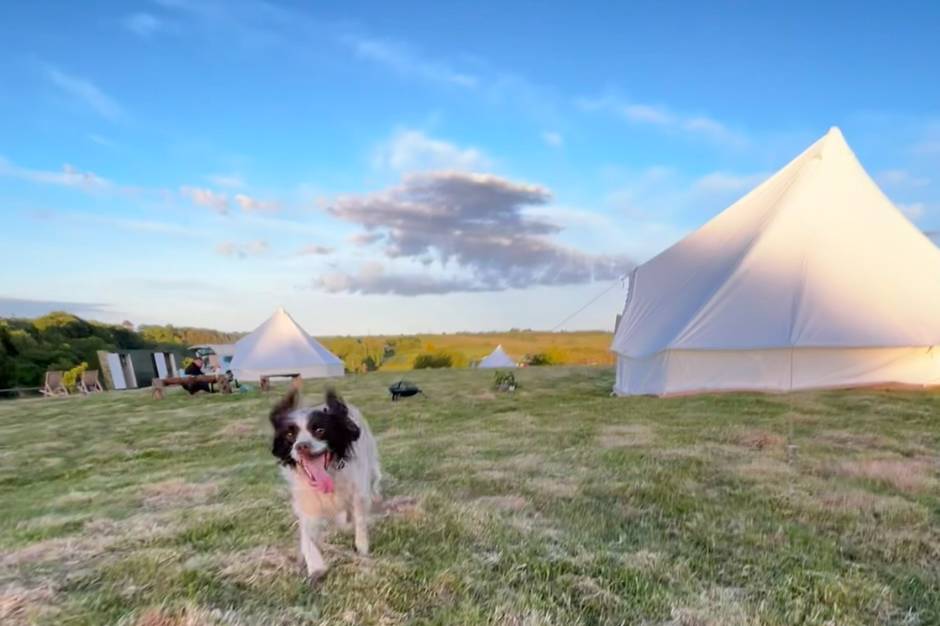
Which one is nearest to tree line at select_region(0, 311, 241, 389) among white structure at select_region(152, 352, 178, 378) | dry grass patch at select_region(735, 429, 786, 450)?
white structure at select_region(152, 352, 178, 378)

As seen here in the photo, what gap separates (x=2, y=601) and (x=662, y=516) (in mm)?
3916

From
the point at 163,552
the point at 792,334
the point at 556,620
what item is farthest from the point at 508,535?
the point at 792,334

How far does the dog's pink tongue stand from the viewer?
3189mm

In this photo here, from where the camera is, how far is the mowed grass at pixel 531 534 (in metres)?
2.82

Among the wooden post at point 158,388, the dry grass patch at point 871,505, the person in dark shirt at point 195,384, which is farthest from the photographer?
the person in dark shirt at point 195,384

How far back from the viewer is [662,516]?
14.6ft

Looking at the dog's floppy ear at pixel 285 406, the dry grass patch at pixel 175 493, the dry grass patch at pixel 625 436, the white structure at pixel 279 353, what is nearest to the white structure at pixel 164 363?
the white structure at pixel 279 353

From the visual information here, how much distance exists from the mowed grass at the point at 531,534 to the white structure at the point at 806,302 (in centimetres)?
367

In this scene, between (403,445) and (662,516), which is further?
(403,445)

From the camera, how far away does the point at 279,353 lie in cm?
2819

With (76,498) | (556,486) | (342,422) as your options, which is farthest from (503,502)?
(76,498)

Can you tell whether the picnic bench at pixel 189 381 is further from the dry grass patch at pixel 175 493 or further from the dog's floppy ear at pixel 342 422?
the dog's floppy ear at pixel 342 422

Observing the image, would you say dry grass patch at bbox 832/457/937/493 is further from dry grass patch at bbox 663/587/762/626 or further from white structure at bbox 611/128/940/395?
white structure at bbox 611/128/940/395

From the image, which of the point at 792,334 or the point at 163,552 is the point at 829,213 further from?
the point at 163,552
